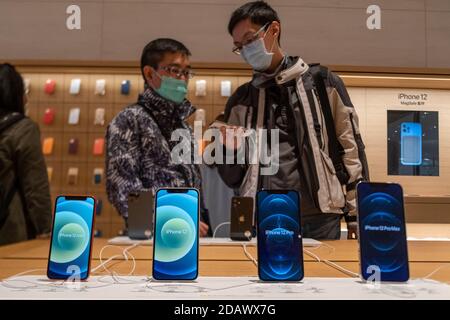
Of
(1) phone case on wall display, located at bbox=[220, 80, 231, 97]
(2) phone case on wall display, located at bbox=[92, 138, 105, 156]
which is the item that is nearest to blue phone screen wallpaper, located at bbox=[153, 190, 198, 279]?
(1) phone case on wall display, located at bbox=[220, 80, 231, 97]

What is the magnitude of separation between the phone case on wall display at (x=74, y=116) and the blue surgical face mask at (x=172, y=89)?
2.13ft

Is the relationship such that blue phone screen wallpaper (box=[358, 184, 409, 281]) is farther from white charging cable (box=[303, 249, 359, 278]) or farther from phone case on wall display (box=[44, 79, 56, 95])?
phone case on wall display (box=[44, 79, 56, 95])

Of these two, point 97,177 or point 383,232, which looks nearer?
point 383,232

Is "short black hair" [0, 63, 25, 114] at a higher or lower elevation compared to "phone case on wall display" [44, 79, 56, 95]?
lower

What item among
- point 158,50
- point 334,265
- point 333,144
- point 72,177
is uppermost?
point 158,50

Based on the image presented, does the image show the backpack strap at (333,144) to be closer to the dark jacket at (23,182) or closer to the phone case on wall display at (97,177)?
the dark jacket at (23,182)

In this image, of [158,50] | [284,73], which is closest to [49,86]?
[158,50]

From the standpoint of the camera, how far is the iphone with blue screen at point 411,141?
1.60 m

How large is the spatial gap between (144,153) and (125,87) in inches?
23.3

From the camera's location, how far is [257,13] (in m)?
1.65

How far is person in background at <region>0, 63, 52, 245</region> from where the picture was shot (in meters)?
1.63

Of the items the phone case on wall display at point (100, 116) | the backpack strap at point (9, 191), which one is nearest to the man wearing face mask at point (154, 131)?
the backpack strap at point (9, 191)

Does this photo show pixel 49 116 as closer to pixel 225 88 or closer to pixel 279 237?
pixel 225 88

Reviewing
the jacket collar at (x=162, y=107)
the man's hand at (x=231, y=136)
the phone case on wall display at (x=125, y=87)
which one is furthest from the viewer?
the phone case on wall display at (x=125, y=87)
